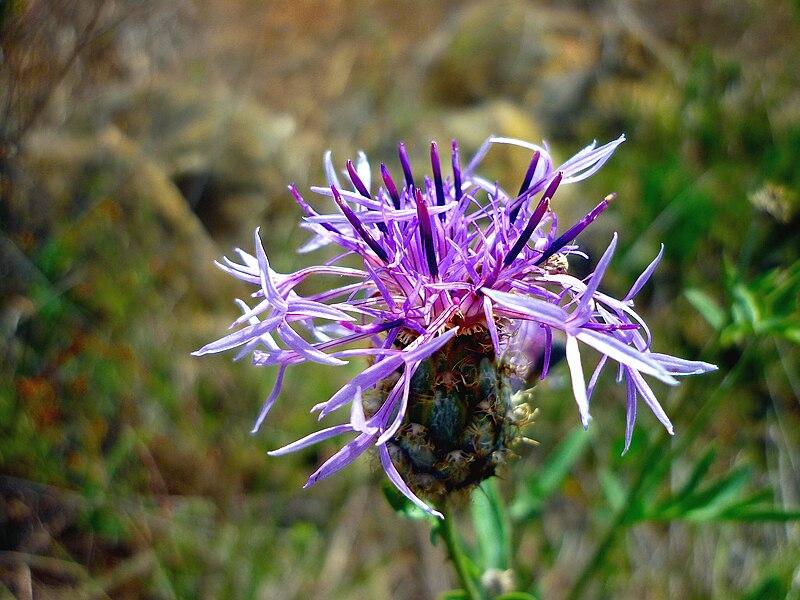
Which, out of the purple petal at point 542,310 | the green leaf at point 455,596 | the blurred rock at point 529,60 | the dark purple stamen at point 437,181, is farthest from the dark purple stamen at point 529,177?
the blurred rock at point 529,60

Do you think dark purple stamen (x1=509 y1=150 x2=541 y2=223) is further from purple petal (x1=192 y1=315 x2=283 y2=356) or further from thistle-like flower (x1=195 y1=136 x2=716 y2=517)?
purple petal (x1=192 y1=315 x2=283 y2=356)

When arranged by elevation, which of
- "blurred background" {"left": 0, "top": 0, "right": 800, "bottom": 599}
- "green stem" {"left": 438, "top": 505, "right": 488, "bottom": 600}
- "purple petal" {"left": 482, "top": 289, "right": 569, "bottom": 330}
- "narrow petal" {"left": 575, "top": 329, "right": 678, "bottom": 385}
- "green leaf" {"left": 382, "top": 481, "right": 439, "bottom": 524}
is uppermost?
"purple petal" {"left": 482, "top": 289, "right": 569, "bottom": 330}

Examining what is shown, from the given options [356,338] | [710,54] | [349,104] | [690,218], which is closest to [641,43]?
[710,54]

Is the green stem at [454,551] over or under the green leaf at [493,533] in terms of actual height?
over

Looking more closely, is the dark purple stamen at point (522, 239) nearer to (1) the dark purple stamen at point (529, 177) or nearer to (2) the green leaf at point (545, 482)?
(1) the dark purple stamen at point (529, 177)

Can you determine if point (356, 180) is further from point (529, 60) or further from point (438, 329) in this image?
point (529, 60)

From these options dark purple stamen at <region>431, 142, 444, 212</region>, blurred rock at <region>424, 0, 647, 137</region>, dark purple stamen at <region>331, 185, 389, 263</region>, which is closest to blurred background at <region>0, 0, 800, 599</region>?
blurred rock at <region>424, 0, 647, 137</region>
